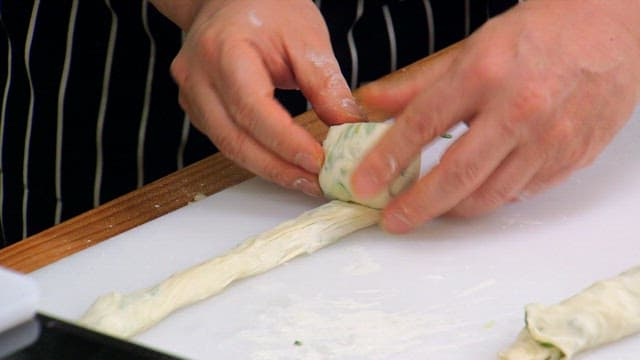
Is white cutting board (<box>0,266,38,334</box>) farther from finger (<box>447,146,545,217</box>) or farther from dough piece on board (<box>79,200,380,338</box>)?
finger (<box>447,146,545,217</box>)

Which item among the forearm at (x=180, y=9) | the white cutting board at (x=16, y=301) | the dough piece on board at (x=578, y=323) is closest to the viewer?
the white cutting board at (x=16, y=301)

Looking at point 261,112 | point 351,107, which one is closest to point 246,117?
point 261,112

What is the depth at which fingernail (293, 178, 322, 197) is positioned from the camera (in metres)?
1.48

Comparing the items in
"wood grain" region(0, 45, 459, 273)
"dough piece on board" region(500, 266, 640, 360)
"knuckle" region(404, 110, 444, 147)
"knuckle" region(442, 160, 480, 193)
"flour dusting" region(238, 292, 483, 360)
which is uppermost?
"knuckle" region(404, 110, 444, 147)

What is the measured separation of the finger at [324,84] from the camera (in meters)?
1.48

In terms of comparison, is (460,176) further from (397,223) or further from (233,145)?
(233,145)

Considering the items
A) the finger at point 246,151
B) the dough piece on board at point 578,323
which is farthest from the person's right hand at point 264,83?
the dough piece on board at point 578,323

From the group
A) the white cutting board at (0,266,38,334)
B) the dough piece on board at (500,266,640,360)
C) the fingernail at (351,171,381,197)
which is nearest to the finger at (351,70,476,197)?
the fingernail at (351,171,381,197)

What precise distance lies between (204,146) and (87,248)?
437 mm

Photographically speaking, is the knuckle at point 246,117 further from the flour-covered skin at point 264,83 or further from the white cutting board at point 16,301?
the white cutting board at point 16,301

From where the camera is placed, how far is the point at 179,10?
1669mm

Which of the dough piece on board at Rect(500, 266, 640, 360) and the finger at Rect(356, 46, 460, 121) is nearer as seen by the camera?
the dough piece on board at Rect(500, 266, 640, 360)

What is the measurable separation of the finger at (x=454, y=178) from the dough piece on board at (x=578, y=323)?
184mm

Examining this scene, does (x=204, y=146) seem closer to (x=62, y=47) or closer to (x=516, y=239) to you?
(x=62, y=47)
